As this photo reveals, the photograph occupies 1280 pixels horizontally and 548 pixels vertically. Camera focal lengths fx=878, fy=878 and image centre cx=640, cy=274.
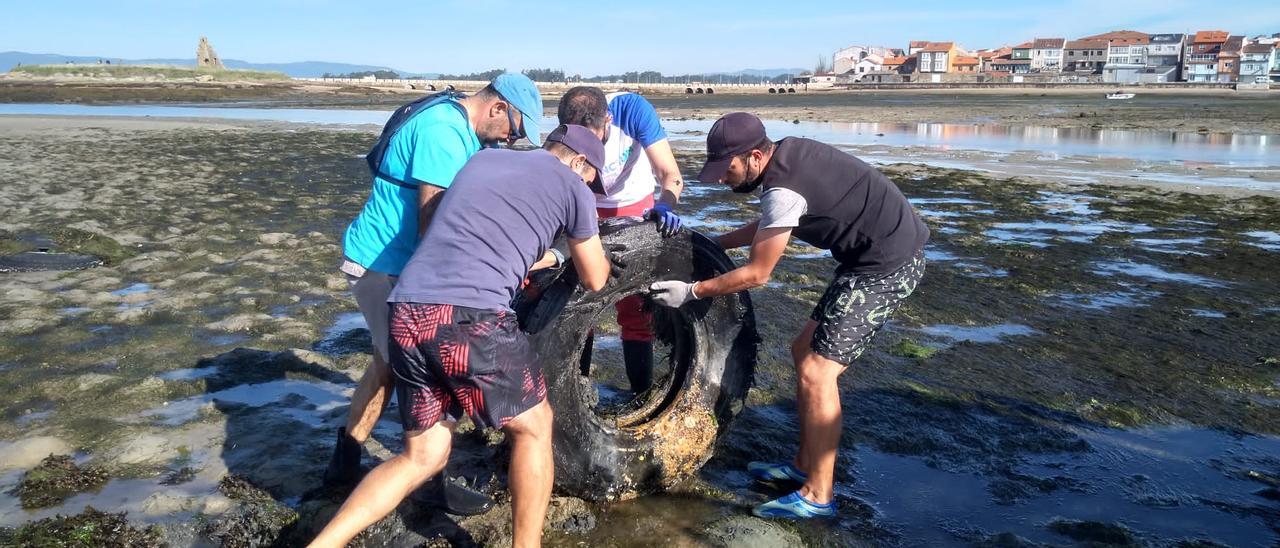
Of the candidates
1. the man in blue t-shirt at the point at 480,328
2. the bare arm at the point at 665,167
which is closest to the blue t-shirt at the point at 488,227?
the man in blue t-shirt at the point at 480,328

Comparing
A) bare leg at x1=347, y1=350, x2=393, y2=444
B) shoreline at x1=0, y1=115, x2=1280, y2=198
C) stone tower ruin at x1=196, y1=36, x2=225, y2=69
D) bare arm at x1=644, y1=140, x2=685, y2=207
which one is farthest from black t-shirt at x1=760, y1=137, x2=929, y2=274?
stone tower ruin at x1=196, y1=36, x2=225, y2=69

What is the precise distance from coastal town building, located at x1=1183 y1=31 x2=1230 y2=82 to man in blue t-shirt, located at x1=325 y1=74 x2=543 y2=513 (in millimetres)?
119829

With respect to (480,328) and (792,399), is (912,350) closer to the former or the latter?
(792,399)

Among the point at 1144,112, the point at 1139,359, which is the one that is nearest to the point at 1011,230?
the point at 1139,359

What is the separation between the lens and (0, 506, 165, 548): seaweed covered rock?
3.35 metres

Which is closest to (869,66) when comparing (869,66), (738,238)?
(869,66)

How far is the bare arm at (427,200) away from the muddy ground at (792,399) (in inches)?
50.2

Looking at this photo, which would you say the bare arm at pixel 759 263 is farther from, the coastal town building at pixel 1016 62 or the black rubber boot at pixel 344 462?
the coastal town building at pixel 1016 62

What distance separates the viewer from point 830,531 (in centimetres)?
372

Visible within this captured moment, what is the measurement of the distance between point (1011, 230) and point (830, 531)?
304 inches

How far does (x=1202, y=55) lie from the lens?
108 meters

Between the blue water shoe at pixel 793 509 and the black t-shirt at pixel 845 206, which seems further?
the blue water shoe at pixel 793 509

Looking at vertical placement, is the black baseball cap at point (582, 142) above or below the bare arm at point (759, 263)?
above

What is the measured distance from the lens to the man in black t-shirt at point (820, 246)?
3.55 m
